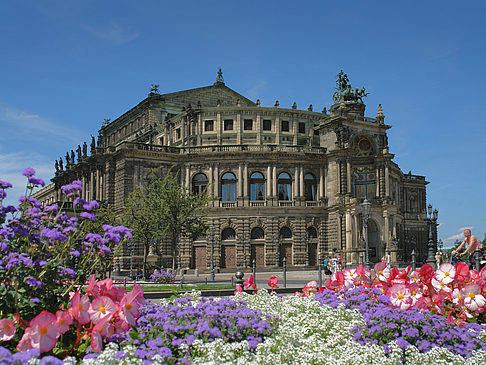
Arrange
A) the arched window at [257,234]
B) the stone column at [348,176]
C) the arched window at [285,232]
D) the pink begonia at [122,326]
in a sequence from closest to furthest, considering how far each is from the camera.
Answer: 1. the pink begonia at [122,326]
2. the arched window at [257,234]
3. the arched window at [285,232]
4. the stone column at [348,176]

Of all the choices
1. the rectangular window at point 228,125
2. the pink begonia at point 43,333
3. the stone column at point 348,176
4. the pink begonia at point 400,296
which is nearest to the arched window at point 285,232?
the stone column at point 348,176

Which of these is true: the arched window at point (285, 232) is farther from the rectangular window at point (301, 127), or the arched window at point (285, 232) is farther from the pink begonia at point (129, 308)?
the pink begonia at point (129, 308)

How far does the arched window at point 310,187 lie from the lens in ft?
197

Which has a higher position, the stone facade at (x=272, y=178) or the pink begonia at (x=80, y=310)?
the stone facade at (x=272, y=178)

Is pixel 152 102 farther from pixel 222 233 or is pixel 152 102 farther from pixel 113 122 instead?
pixel 222 233

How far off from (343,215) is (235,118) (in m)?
17.4

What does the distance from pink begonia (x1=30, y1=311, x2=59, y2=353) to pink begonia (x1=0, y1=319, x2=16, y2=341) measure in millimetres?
432

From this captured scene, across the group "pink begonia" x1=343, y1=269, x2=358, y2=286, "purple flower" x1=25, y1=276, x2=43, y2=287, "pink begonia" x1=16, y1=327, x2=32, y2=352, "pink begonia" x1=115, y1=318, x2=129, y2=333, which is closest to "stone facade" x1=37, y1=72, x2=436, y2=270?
"pink begonia" x1=343, y1=269, x2=358, y2=286

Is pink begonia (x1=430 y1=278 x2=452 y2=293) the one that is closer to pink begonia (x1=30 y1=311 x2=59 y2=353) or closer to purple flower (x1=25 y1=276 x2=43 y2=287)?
pink begonia (x1=30 y1=311 x2=59 y2=353)

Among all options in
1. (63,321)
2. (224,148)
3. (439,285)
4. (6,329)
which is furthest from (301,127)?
(6,329)

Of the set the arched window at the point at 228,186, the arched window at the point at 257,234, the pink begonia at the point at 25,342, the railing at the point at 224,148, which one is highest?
the railing at the point at 224,148

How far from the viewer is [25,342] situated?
6.76 m

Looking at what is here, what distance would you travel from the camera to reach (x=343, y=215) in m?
57.3

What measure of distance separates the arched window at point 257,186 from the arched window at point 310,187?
17.3ft
